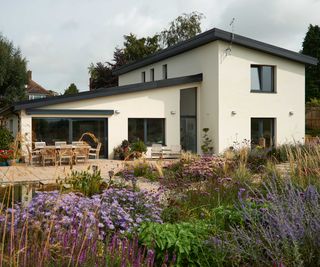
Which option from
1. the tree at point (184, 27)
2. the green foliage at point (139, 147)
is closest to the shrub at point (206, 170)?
the green foliage at point (139, 147)

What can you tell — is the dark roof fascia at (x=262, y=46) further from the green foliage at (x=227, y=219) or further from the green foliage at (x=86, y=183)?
the green foliage at (x=227, y=219)

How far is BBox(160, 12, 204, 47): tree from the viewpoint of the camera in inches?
1431

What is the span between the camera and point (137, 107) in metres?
19.4

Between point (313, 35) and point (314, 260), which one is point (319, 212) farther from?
point (313, 35)

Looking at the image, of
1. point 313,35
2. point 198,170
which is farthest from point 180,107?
point 313,35

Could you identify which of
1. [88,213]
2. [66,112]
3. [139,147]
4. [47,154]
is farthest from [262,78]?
[88,213]

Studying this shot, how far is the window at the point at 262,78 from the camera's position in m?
20.4

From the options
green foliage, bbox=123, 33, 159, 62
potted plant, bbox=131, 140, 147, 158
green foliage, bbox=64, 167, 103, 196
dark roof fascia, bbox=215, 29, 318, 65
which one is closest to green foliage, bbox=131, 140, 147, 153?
potted plant, bbox=131, 140, 147, 158

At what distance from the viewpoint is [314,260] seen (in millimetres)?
3262

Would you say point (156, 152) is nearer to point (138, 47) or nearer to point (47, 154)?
point (47, 154)

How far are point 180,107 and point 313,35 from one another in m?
22.6

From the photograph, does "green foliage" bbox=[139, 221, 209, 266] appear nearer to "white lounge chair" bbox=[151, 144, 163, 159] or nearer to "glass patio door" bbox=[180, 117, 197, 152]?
"white lounge chair" bbox=[151, 144, 163, 159]

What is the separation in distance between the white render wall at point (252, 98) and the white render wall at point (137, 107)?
2079 mm

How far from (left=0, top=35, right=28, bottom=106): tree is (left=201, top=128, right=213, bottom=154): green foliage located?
16589mm
